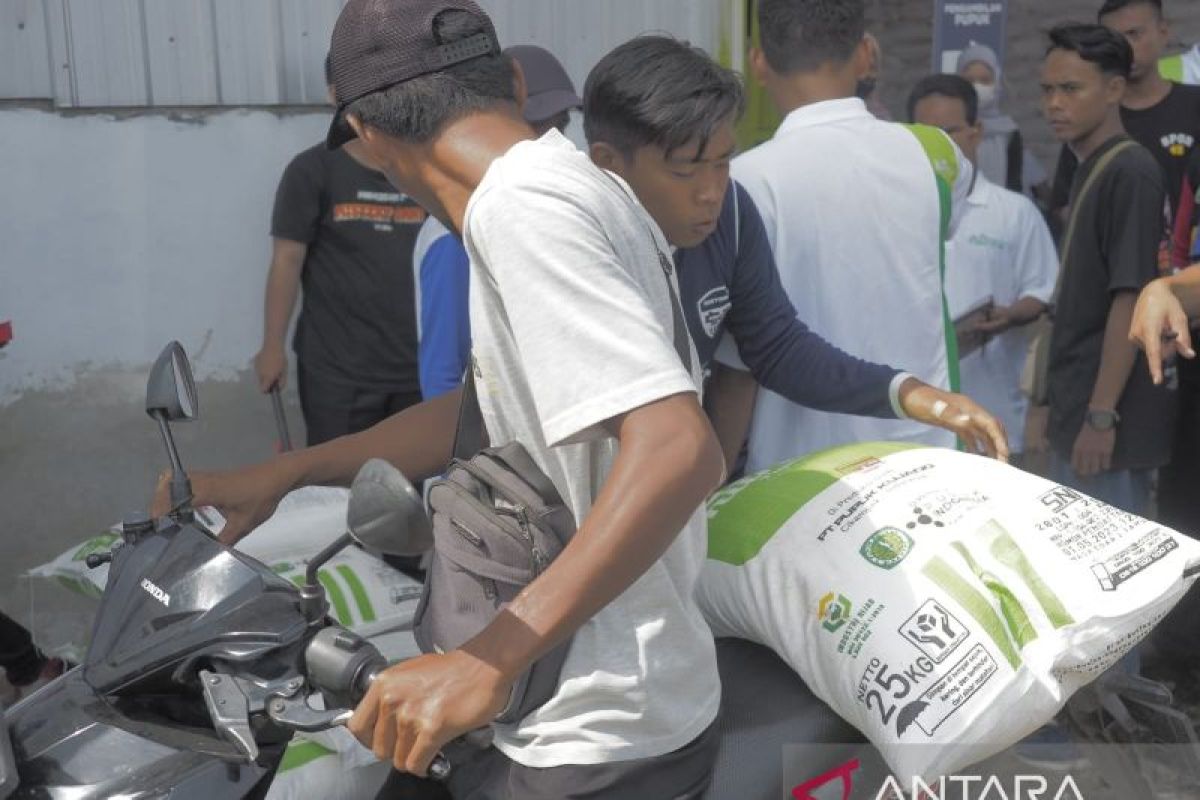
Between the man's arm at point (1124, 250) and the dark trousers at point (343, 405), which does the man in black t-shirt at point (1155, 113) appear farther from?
the dark trousers at point (343, 405)

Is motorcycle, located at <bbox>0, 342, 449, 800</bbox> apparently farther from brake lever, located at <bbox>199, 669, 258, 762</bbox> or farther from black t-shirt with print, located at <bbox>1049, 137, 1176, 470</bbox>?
black t-shirt with print, located at <bbox>1049, 137, 1176, 470</bbox>

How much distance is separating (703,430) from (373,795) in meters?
1.10

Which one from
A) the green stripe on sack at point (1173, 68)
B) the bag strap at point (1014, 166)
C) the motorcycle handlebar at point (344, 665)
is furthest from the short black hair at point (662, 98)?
the green stripe on sack at point (1173, 68)

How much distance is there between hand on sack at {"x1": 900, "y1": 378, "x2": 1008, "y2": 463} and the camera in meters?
2.37

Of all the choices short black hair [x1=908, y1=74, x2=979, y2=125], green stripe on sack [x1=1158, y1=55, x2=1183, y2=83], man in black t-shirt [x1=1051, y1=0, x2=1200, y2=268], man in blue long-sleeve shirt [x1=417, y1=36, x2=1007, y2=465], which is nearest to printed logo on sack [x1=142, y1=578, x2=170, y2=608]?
man in blue long-sleeve shirt [x1=417, y1=36, x2=1007, y2=465]

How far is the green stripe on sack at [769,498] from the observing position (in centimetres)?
208

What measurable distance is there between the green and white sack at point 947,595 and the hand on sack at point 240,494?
68 centimetres

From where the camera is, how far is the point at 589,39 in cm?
552

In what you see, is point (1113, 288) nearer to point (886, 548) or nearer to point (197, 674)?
point (886, 548)

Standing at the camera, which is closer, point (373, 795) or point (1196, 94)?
point (373, 795)

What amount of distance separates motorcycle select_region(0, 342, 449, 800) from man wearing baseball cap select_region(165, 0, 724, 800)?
0.46ft

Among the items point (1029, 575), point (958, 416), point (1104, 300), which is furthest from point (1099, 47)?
point (1029, 575)

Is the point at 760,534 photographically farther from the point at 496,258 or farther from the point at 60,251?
the point at 60,251

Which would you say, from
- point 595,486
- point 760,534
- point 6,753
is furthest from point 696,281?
point 6,753
